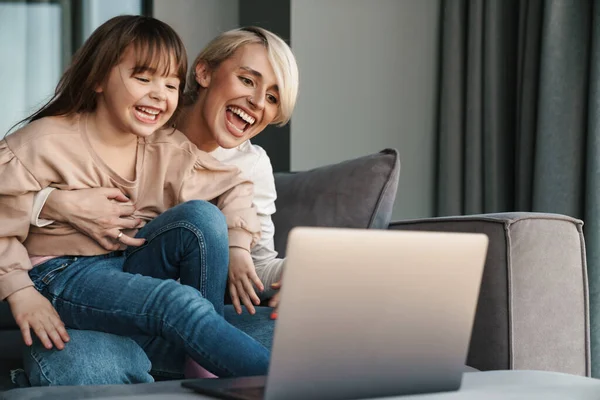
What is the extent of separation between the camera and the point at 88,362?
134 cm

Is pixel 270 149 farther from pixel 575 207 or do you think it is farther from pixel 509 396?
pixel 509 396

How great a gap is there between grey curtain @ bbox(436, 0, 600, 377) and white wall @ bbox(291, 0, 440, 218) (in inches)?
2.7

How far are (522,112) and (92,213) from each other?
168 centimetres

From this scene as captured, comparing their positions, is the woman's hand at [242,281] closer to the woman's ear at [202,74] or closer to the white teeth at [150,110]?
the white teeth at [150,110]

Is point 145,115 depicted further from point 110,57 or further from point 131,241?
point 131,241

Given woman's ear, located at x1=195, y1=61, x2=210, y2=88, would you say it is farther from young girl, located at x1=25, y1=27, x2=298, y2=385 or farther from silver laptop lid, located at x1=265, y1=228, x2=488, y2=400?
silver laptop lid, located at x1=265, y1=228, x2=488, y2=400

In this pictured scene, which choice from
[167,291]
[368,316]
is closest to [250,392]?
[368,316]

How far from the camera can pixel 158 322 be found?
1.33m

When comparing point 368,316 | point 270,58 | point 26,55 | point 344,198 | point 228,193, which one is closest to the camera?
point 368,316

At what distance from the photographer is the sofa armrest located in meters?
1.60

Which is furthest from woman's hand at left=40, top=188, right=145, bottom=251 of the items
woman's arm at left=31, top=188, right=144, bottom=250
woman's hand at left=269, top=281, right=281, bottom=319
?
woman's hand at left=269, top=281, right=281, bottom=319

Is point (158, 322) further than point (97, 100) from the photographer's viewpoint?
No

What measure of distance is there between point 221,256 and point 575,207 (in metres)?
1.45

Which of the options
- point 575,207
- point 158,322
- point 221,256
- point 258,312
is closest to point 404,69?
point 575,207
